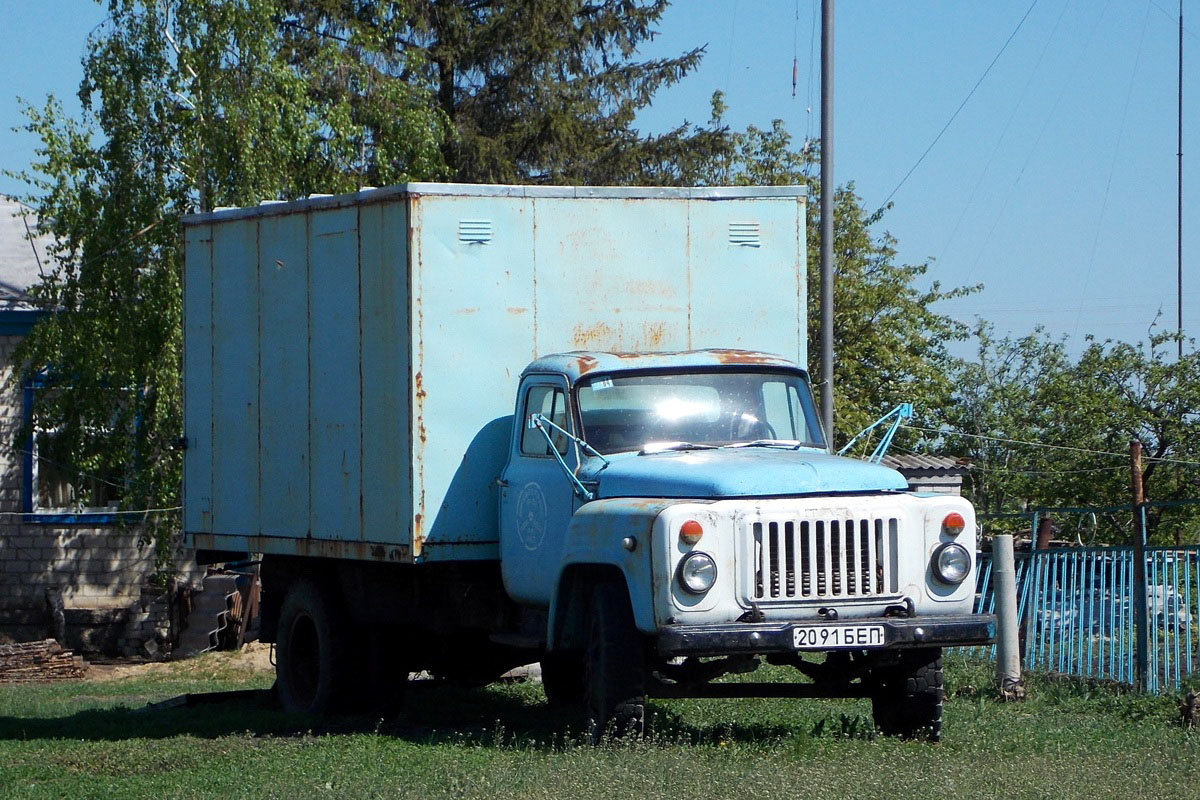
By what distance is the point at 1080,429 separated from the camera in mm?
33281

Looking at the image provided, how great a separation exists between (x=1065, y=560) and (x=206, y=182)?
455 inches

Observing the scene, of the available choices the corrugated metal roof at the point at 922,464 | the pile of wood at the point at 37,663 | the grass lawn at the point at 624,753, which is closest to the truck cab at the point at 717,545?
the grass lawn at the point at 624,753

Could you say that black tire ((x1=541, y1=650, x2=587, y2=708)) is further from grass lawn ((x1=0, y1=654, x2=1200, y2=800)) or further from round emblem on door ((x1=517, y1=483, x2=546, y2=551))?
round emblem on door ((x1=517, y1=483, x2=546, y2=551))

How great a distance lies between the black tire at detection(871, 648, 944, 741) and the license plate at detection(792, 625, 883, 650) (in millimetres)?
765

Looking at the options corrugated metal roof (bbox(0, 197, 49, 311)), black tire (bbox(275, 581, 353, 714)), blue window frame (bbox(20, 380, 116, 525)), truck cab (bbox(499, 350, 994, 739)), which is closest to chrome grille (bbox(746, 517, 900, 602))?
truck cab (bbox(499, 350, 994, 739))

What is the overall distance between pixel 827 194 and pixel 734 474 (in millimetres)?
6721

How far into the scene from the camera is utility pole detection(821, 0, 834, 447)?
14758mm

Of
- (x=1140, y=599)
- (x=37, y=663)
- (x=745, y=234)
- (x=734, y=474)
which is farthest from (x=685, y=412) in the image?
(x=37, y=663)

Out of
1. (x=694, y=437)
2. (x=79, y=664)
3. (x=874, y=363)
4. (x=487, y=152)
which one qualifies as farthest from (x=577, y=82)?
(x=694, y=437)

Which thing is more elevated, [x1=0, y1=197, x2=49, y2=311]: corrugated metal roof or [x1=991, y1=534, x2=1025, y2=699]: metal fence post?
[x1=0, y1=197, x2=49, y2=311]: corrugated metal roof

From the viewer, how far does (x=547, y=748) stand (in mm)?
9094

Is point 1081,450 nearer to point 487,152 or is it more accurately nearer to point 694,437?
point 487,152

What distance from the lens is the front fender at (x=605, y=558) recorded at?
847 cm

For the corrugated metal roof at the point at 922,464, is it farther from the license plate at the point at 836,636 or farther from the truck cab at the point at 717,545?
the license plate at the point at 836,636
